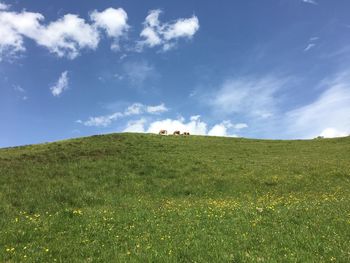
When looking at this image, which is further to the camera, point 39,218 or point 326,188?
point 326,188

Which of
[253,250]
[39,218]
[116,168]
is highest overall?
[116,168]

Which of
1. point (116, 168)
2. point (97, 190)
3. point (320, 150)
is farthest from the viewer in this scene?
point (320, 150)

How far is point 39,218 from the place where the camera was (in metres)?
16.1

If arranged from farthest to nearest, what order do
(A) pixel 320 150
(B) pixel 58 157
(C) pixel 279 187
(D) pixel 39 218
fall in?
(A) pixel 320 150
(B) pixel 58 157
(C) pixel 279 187
(D) pixel 39 218

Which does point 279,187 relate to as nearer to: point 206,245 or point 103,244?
point 206,245

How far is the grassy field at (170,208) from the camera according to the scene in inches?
480

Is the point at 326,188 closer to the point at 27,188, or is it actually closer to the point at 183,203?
the point at 183,203

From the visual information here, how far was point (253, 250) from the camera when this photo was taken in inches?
480

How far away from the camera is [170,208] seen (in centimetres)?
1880

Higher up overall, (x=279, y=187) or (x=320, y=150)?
(x=320, y=150)

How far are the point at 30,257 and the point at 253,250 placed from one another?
6.97 metres

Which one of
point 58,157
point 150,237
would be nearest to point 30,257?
point 150,237

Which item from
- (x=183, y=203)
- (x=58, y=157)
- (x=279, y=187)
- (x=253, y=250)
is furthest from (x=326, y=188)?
(x=58, y=157)

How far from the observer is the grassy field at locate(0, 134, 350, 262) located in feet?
40.0
